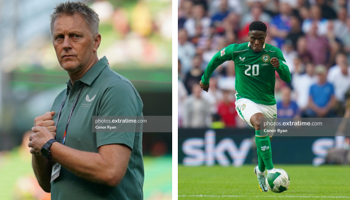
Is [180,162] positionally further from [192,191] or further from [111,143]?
[111,143]

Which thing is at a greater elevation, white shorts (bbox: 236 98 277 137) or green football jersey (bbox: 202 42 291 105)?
green football jersey (bbox: 202 42 291 105)

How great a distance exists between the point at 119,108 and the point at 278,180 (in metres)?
2.62

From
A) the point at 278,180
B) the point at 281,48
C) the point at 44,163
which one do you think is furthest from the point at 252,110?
the point at 281,48

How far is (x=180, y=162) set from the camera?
24.1 ft

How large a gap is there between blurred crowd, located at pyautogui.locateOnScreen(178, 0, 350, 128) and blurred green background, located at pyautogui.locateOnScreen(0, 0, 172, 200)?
1463mm

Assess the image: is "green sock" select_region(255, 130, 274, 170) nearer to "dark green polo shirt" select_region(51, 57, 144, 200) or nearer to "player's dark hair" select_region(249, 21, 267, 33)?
"player's dark hair" select_region(249, 21, 267, 33)

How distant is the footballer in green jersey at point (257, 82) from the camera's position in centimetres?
419

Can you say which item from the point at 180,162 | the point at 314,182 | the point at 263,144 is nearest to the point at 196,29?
the point at 180,162

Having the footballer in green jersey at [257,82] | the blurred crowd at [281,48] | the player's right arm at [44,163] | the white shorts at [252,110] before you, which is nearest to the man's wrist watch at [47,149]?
the player's right arm at [44,163]

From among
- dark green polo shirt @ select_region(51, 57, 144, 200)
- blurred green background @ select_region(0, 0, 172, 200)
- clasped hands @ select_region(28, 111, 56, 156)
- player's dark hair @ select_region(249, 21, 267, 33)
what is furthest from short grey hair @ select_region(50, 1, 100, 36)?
blurred green background @ select_region(0, 0, 172, 200)

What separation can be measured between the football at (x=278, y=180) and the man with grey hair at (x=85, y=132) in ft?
7.79

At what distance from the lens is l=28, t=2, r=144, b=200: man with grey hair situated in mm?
1666

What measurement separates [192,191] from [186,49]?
13.1 ft

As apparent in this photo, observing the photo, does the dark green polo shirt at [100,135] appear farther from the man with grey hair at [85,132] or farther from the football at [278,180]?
the football at [278,180]
